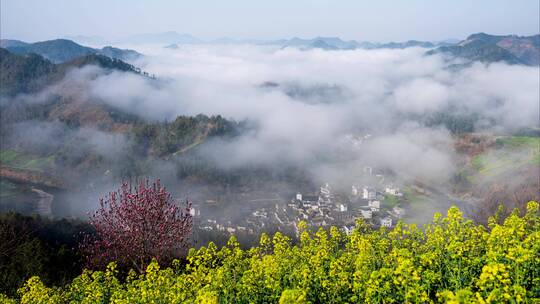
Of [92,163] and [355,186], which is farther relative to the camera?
[92,163]

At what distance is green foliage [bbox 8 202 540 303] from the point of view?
40.1 ft

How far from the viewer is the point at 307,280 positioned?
1395 cm

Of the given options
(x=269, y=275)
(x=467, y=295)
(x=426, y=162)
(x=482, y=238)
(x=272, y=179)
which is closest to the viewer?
(x=467, y=295)

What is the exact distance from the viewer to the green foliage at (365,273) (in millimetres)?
12234

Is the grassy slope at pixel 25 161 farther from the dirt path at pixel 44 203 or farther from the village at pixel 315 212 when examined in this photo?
the village at pixel 315 212

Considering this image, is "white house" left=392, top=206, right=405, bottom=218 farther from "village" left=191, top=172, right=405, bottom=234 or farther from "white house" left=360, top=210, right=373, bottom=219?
"white house" left=360, top=210, right=373, bottom=219

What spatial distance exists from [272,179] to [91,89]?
360 feet

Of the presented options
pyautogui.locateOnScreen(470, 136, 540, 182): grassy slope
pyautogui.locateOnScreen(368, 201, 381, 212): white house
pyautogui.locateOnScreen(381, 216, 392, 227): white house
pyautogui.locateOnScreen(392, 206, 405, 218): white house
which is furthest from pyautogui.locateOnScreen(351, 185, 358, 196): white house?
pyautogui.locateOnScreen(470, 136, 540, 182): grassy slope

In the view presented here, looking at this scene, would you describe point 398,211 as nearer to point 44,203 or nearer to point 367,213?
point 367,213

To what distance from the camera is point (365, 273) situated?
46.9ft

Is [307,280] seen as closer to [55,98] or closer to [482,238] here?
[482,238]

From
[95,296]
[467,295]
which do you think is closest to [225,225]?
[95,296]

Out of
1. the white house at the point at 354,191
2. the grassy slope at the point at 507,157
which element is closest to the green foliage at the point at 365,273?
the white house at the point at 354,191

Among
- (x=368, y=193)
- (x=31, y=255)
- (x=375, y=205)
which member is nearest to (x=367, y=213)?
(x=375, y=205)
